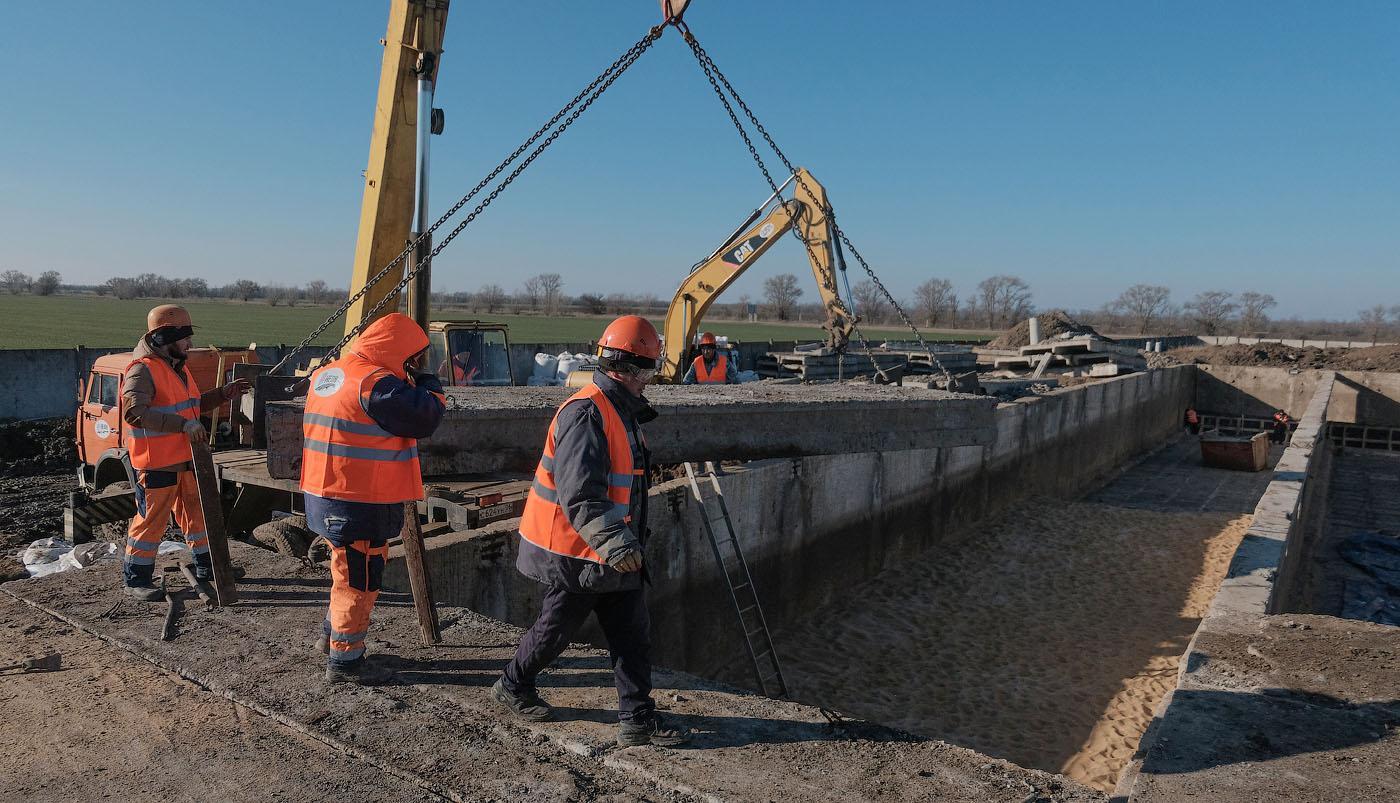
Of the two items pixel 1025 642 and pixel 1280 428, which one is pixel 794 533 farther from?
pixel 1280 428

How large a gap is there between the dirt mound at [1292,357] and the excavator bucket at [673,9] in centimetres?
2742

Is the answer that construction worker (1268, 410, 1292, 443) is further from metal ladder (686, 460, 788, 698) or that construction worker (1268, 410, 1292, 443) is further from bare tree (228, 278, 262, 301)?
bare tree (228, 278, 262, 301)

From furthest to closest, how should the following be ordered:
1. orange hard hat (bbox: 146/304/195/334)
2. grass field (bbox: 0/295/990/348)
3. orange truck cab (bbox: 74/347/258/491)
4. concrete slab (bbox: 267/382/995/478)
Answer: grass field (bbox: 0/295/990/348)
orange truck cab (bbox: 74/347/258/491)
concrete slab (bbox: 267/382/995/478)
orange hard hat (bbox: 146/304/195/334)

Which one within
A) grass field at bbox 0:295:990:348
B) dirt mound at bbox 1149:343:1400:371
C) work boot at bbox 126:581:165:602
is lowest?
work boot at bbox 126:581:165:602

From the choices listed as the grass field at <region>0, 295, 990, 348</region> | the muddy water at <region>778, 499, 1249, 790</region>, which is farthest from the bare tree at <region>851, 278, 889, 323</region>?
the muddy water at <region>778, 499, 1249, 790</region>

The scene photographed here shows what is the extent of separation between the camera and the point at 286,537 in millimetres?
5328

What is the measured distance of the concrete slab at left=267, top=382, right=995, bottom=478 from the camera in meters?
5.28

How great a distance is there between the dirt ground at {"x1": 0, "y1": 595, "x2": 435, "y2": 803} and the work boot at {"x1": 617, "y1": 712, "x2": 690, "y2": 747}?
70 cm

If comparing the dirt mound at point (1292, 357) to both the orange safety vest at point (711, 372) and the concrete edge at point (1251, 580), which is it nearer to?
the concrete edge at point (1251, 580)

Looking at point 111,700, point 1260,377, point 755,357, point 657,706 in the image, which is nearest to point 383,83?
point 111,700

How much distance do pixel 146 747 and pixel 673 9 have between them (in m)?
5.09

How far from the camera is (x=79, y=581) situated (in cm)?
465

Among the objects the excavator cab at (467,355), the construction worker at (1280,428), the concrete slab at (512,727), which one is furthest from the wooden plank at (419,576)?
the construction worker at (1280,428)

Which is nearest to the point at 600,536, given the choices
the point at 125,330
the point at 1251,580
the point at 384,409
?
the point at 384,409
